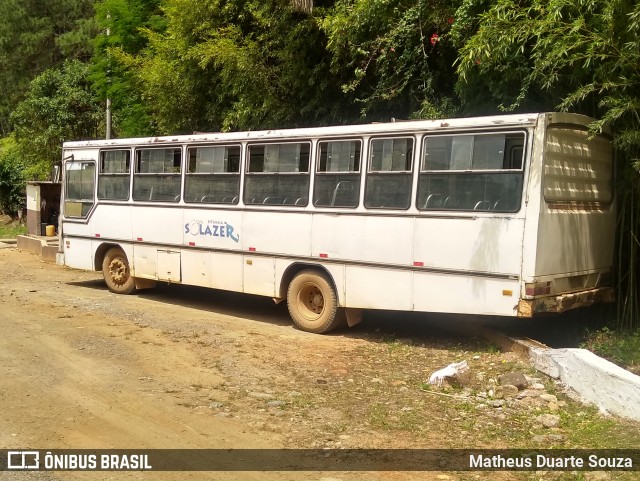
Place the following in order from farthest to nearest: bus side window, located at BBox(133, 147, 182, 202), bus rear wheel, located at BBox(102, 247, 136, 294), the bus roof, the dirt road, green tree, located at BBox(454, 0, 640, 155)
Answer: bus rear wheel, located at BBox(102, 247, 136, 294) → bus side window, located at BBox(133, 147, 182, 202) → the bus roof → green tree, located at BBox(454, 0, 640, 155) → the dirt road

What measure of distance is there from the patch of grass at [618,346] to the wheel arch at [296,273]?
10.4 feet

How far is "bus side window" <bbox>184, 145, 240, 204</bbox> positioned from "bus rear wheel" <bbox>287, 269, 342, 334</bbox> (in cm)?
176

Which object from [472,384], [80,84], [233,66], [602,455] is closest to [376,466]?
[602,455]

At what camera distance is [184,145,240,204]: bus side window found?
32.4 ft

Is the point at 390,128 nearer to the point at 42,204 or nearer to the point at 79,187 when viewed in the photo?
the point at 79,187

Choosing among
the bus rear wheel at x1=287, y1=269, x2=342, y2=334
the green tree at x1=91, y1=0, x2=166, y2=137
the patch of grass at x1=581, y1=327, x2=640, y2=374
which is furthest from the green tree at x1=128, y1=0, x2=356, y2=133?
the patch of grass at x1=581, y1=327, x2=640, y2=374

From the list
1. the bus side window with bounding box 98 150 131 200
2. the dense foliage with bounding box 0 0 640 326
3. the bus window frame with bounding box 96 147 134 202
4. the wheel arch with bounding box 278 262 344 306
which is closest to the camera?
the dense foliage with bounding box 0 0 640 326

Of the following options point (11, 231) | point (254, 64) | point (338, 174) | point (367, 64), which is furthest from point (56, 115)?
point (338, 174)

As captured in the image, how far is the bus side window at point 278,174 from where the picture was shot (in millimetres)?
9016

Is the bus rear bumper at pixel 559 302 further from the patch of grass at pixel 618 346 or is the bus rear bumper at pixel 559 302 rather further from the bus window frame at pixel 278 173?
the bus window frame at pixel 278 173

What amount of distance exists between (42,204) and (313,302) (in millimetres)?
14090

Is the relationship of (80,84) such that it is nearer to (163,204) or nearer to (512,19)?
(163,204)

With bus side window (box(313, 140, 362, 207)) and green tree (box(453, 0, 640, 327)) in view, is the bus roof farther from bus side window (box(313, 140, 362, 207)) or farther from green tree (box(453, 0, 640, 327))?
green tree (box(453, 0, 640, 327))

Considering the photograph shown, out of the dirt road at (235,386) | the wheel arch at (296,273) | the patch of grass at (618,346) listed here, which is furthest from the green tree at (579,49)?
the wheel arch at (296,273)
